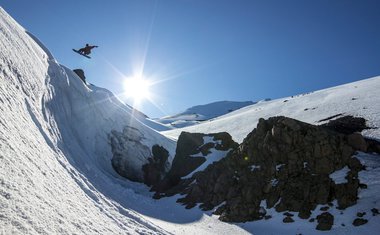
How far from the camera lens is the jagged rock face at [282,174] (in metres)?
30.8

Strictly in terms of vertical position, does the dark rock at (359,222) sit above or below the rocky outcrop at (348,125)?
below

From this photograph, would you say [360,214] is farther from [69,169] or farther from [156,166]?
[156,166]

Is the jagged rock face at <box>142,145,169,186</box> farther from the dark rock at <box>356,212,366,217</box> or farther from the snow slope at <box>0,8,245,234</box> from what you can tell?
the dark rock at <box>356,212,366,217</box>

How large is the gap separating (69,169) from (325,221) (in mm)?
21391

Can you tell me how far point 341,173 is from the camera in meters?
31.4

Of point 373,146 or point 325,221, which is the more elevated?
point 373,146

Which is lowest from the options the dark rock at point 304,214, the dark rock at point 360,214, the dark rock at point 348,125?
the dark rock at point 360,214

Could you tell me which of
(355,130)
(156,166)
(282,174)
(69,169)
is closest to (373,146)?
(355,130)

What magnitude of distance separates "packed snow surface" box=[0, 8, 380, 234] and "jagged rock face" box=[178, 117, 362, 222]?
4.57ft

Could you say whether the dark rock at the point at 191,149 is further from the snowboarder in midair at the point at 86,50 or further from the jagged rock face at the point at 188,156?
the snowboarder in midair at the point at 86,50

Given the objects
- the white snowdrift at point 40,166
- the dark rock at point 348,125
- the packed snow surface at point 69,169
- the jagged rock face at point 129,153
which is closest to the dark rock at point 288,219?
the packed snow surface at point 69,169

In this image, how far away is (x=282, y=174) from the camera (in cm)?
3425

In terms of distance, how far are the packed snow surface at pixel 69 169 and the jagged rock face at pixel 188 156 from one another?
8.19ft

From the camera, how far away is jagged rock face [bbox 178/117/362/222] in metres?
30.8
